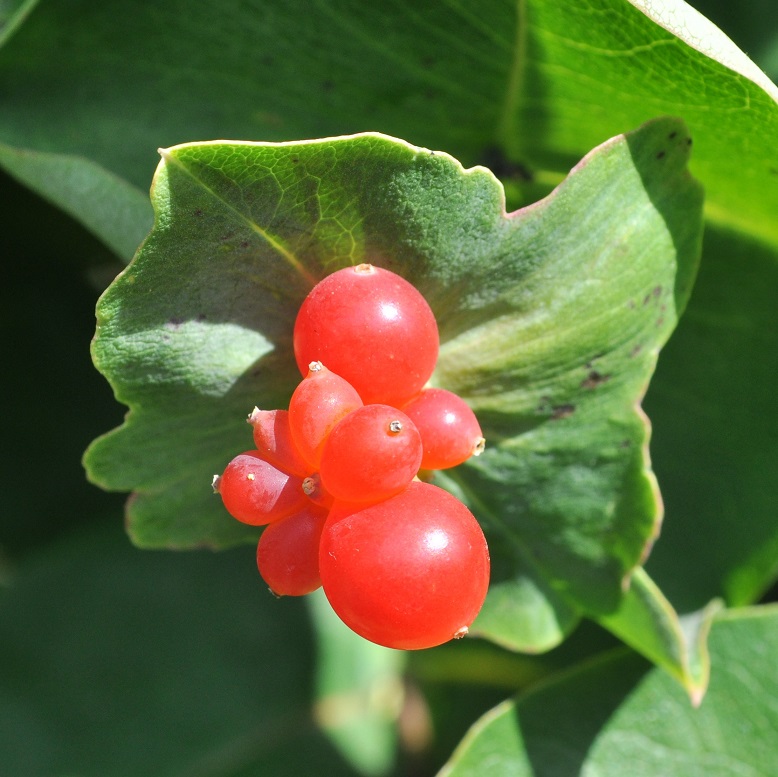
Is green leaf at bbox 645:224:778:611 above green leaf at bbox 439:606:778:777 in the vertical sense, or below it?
→ above

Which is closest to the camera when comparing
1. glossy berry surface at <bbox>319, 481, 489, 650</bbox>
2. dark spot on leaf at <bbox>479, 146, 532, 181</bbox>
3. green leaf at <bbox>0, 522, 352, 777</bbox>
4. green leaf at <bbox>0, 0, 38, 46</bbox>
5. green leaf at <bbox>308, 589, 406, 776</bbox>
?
glossy berry surface at <bbox>319, 481, 489, 650</bbox>

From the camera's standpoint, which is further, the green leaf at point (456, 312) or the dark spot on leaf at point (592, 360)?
the dark spot on leaf at point (592, 360)

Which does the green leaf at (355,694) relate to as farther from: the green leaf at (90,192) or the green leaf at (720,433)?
the green leaf at (90,192)

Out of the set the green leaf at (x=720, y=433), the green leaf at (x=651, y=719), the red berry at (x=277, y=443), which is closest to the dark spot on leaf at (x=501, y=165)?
the green leaf at (x=720, y=433)

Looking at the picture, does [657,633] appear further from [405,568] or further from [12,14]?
[12,14]

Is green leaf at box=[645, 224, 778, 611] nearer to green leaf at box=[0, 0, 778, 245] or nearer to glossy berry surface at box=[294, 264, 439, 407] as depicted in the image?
green leaf at box=[0, 0, 778, 245]

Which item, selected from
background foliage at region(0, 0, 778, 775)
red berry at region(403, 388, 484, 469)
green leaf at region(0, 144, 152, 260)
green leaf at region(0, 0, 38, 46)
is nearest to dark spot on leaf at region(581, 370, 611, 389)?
red berry at region(403, 388, 484, 469)
